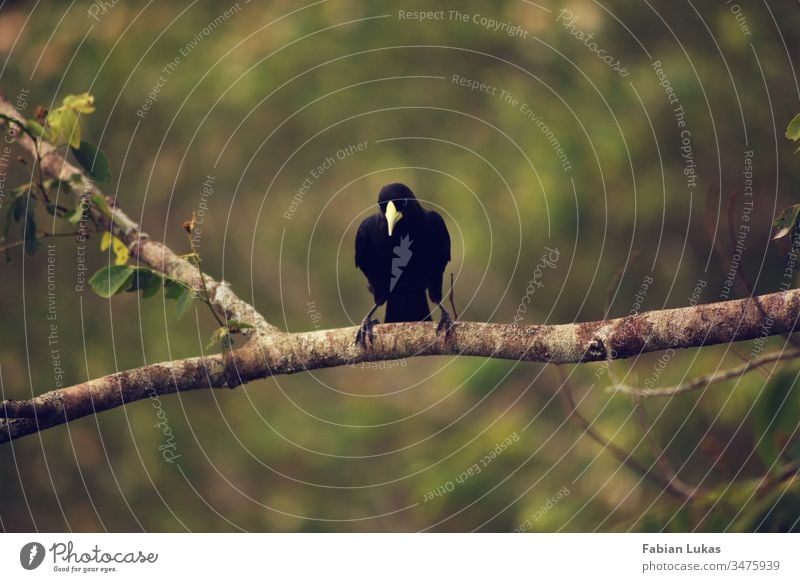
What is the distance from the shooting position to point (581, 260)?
566cm

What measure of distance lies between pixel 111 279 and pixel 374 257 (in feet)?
4.48

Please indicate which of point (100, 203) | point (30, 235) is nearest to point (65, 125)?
point (100, 203)

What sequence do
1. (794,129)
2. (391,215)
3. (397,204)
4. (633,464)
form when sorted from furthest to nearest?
(633,464) < (397,204) < (391,215) < (794,129)

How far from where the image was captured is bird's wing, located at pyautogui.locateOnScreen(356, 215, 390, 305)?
13.7 ft

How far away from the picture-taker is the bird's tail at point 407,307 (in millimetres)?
4105

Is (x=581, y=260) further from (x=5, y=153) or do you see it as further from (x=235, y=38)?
(x=5, y=153)

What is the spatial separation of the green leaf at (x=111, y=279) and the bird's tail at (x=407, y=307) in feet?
4.25

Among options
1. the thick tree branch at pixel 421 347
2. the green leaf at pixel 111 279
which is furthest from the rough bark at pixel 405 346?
the green leaf at pixel 111 279

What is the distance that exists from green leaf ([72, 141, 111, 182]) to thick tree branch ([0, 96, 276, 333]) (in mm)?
96

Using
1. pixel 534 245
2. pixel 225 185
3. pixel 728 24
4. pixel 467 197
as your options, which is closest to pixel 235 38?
pixel 225 185

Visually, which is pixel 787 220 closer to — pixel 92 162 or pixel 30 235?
pixel 92 162

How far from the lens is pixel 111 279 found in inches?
127

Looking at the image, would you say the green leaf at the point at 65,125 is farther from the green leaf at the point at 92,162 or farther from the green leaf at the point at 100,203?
the green leaf at the point at 100,203
